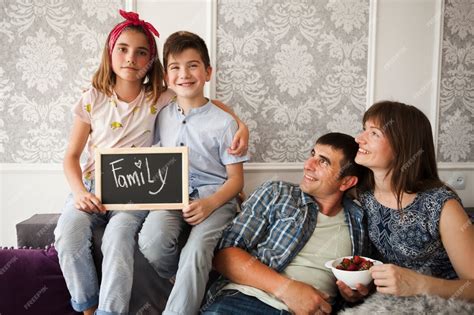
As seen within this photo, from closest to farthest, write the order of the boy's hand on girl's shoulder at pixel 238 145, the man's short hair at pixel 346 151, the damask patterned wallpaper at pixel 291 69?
the man's short hair at pixel 346 151, the boy's hand on girl's shoulder at pixel 238 145, the damask patterned wallpaper at pixel 291 69

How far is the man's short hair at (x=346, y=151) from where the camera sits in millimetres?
1565

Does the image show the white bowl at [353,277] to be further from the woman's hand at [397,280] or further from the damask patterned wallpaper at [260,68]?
the damask patterned wallpaper at [260,68]

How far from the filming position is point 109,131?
1800 mm

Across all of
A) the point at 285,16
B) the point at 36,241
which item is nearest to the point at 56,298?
the point at 36,241

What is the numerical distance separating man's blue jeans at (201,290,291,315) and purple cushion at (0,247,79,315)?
590mm

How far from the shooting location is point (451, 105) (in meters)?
2.44

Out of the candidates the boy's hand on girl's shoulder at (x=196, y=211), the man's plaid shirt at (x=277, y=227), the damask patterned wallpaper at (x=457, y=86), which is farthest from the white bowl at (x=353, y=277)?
the damask patterned wallpaper at (x=457, y=86)

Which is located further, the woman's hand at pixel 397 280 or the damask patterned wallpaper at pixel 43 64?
the damask patterned wallpaper at pixel 43 64

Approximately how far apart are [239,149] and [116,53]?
2.15 feet

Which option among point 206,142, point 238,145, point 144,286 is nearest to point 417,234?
point 238,145

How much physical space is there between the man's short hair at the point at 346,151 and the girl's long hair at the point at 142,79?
30.3 inches

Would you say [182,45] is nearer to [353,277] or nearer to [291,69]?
[291,69]

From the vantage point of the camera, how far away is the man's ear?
5.14 feet

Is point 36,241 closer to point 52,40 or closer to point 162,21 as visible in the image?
point 52,40
